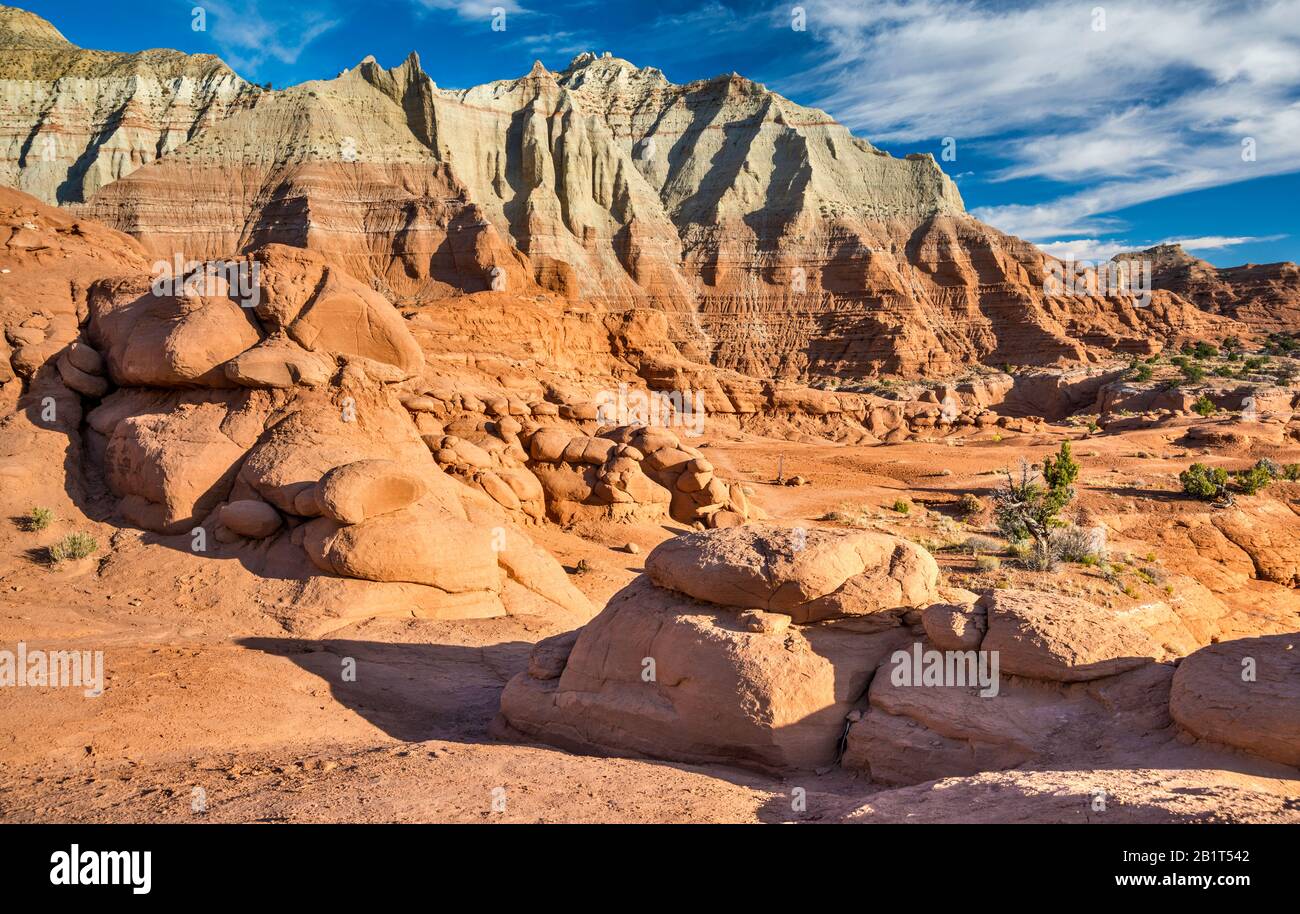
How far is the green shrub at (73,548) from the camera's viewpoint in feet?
30.2

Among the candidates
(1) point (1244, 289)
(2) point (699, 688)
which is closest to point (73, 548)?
(2) point (699, 688)

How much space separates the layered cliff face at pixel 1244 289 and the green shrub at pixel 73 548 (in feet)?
273

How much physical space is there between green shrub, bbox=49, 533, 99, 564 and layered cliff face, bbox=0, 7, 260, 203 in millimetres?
59011

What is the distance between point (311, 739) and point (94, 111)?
74242 millimetres

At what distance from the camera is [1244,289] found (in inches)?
2825

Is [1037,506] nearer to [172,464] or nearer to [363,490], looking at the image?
[363,490]

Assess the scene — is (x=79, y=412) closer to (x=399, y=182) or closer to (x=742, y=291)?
(x=399, y=182)

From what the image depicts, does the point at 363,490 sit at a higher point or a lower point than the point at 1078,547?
higher

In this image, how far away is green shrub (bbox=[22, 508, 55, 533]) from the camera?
967cm

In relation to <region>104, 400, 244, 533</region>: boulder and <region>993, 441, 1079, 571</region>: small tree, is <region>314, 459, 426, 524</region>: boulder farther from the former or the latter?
<region>993, 441, 1079, 571</region>: small tree

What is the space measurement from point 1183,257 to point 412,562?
95424 mm

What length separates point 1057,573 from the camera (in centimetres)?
1257

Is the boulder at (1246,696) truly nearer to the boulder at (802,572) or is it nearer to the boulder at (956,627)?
the boulder at (956,627)

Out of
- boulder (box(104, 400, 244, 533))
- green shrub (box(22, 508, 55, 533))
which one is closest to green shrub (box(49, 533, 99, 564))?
green shrub (box(22, 508, 55, 533))
